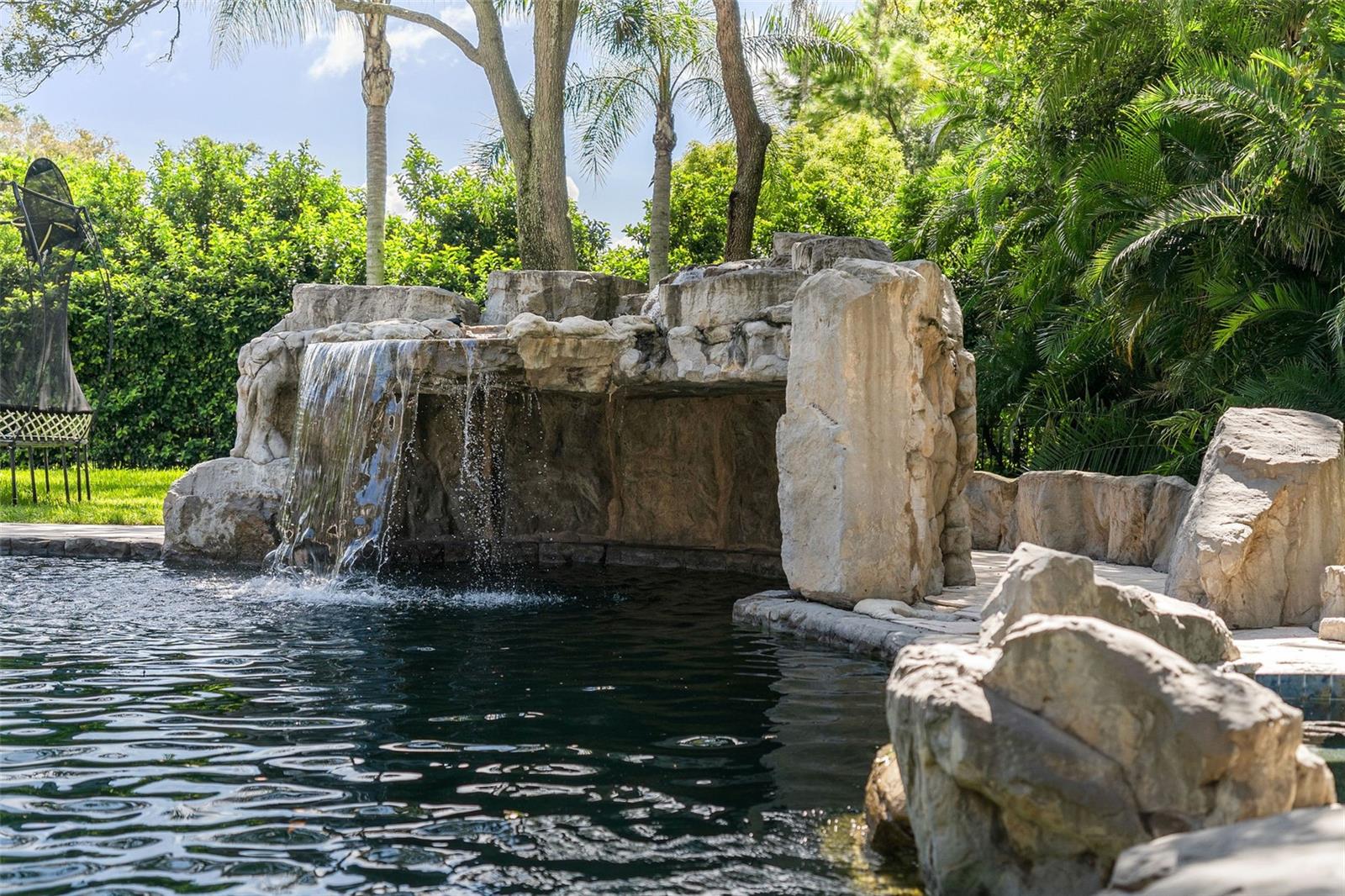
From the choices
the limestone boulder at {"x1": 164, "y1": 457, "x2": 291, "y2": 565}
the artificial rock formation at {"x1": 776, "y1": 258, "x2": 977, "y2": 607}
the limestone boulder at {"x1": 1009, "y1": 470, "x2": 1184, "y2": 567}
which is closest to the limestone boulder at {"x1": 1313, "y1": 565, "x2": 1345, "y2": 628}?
the artificial rock formation at {"x1": 776, "y1": 258, "x2": 977, "y2": 607}

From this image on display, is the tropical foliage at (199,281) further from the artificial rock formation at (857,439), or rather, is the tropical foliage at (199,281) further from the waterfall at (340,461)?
the artificial rock formation at (857,439)

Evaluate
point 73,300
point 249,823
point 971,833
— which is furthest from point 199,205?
point 971,833

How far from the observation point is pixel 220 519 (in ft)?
36.9

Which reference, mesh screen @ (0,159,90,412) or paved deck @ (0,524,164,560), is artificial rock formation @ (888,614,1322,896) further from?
mesh screen @ (0,159,90,412)

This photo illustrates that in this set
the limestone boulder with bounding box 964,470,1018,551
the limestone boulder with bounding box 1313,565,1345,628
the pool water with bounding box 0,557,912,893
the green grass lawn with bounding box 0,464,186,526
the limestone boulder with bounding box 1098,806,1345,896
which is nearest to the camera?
the limestone boulder with bounding box 1098,806,1345,896

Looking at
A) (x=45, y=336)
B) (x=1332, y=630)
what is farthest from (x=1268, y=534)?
(x=45, y=336)

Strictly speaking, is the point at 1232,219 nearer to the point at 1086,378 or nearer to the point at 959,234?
the point at 1086,378

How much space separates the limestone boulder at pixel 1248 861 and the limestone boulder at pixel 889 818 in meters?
1.07

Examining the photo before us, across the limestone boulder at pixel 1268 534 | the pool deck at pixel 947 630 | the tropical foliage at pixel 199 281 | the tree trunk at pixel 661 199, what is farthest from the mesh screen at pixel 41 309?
the limestone boulder at pixel 1268 534

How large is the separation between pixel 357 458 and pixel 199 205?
14.7 m

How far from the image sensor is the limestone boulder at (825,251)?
1002 centimetres

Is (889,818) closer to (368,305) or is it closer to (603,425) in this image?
(603,425)

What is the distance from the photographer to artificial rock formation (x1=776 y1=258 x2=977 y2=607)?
8102 mm

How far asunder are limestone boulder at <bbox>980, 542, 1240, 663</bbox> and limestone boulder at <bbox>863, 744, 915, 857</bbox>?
0.60 m
